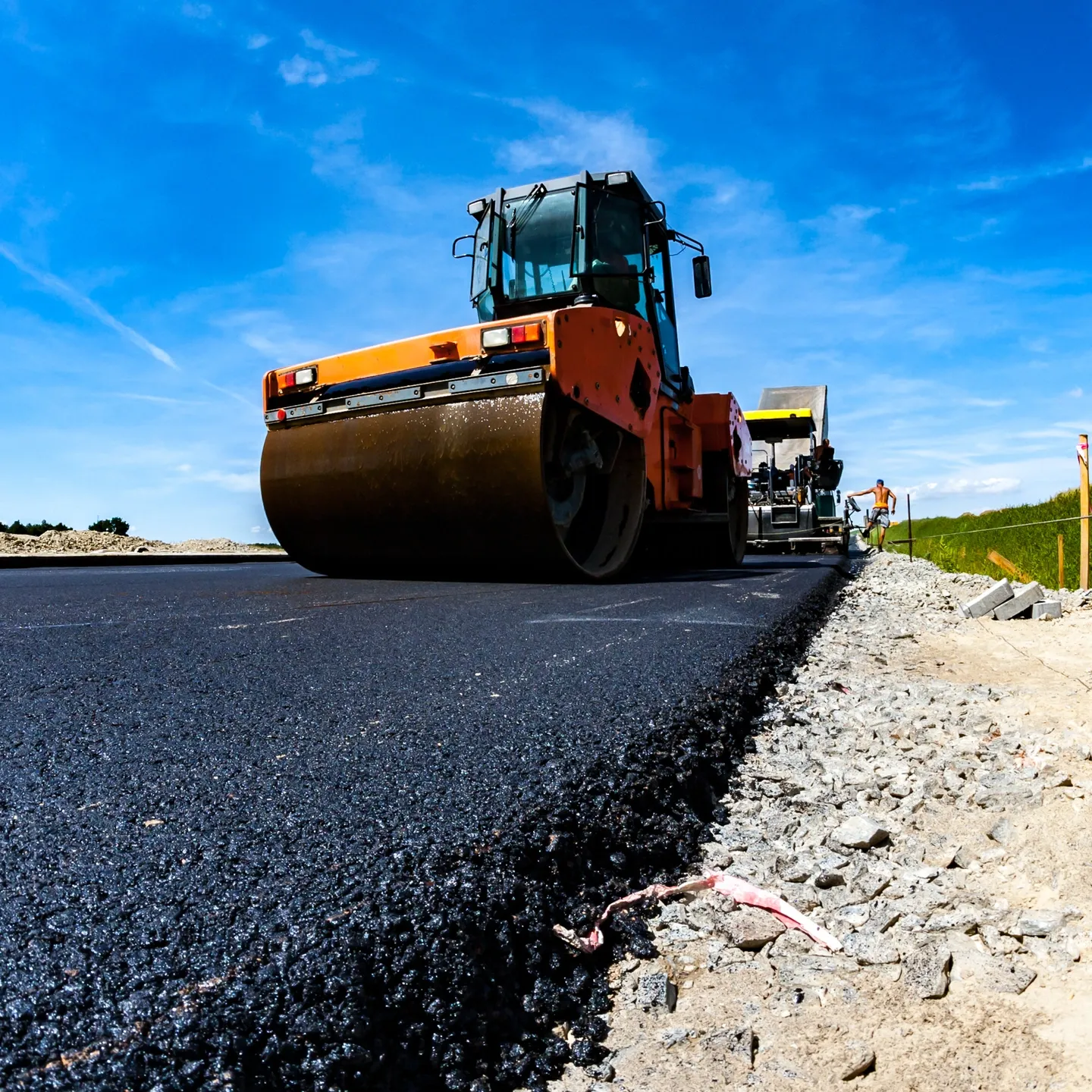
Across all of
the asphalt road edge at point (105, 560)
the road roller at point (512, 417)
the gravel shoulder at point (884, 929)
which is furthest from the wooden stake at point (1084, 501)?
the asphalt road edge at point (105, 560)

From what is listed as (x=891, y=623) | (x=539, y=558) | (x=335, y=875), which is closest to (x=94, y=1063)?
(x=335, y=875)

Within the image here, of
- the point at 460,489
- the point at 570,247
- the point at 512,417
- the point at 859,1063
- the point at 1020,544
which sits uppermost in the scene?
the point at 570,247

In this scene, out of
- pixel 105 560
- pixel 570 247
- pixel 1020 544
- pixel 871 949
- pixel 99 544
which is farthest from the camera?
pixel 1020 544

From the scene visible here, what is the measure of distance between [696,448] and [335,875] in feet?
22.3

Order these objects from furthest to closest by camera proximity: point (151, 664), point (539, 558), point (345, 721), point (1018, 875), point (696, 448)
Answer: point (696, 448) < point (539, 558) < point (151, 664) < point (345, 721) < point (1018, 875)

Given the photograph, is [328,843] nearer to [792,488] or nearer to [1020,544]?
[792,488]

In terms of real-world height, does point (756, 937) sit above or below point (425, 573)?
below

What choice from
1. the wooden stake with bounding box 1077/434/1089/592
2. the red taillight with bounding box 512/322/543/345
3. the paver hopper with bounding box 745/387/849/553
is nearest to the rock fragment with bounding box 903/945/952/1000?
the red taillight with bounding box 512/322/543/345

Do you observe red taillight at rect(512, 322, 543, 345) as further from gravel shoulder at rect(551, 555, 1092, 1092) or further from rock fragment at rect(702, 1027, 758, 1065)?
rock fragment at rect(702, 1027, 758, 1065)

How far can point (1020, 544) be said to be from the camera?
1364 cm

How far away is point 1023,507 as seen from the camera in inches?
750

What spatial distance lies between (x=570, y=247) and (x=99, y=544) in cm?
842

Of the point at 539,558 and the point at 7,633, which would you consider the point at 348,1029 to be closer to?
the point at 7,633

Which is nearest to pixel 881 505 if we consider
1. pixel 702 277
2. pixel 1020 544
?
pixel 1020 544
